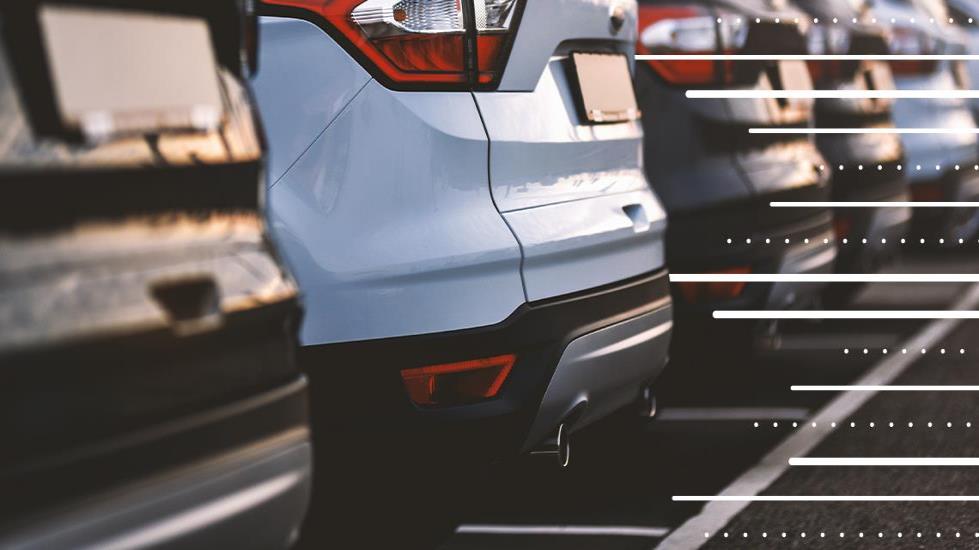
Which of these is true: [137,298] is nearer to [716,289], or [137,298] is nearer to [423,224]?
[423,224]

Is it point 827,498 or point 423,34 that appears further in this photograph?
point 827,498

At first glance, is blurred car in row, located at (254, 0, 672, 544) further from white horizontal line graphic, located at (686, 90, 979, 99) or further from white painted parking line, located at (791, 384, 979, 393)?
white painted parking line, located at (791, 384, 979, 393)

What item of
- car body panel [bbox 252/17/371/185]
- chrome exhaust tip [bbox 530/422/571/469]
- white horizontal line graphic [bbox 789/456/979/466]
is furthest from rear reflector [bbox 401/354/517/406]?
white horizontal line graphic [bbox 789/456/979/466]

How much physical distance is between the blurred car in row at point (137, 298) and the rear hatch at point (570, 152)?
53.9 inches

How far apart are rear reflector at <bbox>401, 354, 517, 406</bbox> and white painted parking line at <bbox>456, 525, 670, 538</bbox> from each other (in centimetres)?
84

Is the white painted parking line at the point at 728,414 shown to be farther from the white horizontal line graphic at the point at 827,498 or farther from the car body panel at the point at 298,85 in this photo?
the car body panel at the point at 298,85

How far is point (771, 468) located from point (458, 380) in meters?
1.91

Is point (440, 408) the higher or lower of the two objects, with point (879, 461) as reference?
higher

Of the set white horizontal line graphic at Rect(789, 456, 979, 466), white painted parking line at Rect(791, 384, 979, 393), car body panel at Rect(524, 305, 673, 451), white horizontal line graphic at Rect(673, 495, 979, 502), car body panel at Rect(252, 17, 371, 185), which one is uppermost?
car body panel at Rect(252, 17, 371, 185)

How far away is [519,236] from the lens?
13.3 ft

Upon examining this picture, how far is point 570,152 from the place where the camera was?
14.4 ft

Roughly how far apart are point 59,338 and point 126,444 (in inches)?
7.8

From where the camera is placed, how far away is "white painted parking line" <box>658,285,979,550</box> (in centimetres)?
468

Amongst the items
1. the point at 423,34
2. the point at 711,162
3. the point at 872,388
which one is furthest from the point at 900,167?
the point at 423,34
